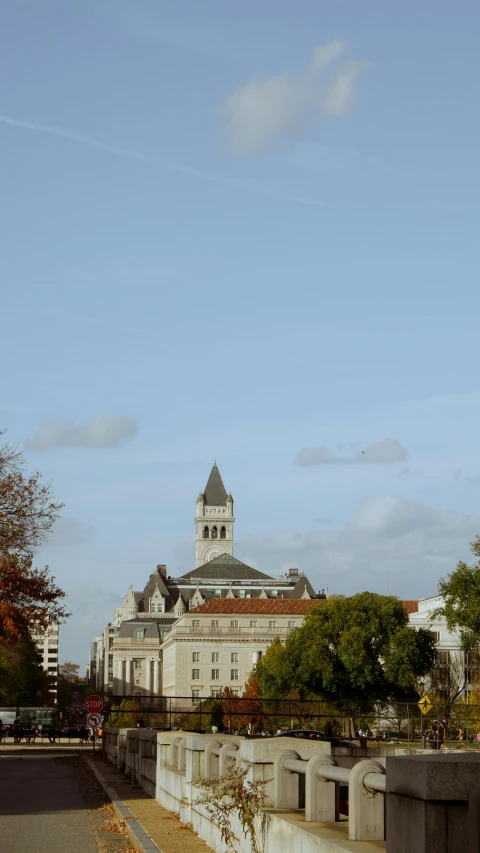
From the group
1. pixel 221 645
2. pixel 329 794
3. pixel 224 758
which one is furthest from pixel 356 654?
pixel 329 794

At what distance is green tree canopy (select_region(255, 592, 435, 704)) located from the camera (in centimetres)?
11056

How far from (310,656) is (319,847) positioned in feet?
343

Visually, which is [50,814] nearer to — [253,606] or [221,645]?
[221,645]

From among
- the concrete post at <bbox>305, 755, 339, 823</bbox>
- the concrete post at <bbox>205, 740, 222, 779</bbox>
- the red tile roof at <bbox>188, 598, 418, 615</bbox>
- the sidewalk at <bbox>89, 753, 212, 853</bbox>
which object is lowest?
the sidewalk at <bbox>89, 753, 212, 853</bbox>

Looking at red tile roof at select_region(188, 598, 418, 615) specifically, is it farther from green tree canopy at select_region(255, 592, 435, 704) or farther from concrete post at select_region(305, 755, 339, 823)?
concrete post at select_region(305, 755, 339, 823)

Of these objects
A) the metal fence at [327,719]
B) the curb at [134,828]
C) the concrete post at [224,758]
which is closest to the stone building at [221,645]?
the metal fence at [327,719]

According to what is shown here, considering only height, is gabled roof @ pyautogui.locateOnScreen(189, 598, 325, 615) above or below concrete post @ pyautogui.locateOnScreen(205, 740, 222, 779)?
above

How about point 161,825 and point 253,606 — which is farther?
point 253,606

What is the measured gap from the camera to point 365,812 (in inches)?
339

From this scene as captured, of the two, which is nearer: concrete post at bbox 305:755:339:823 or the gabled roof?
concrete post at bbox 305:755:339:823

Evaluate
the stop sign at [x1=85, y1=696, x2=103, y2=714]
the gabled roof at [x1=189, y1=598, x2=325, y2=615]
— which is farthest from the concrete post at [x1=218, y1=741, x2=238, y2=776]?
the gabled roof at [x1=189, y1=598, x2=325, y2=615]

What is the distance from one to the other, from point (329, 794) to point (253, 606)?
188275mm

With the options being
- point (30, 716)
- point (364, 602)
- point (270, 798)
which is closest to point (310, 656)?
point (364, 602)

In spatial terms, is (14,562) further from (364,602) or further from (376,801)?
(364,602)
